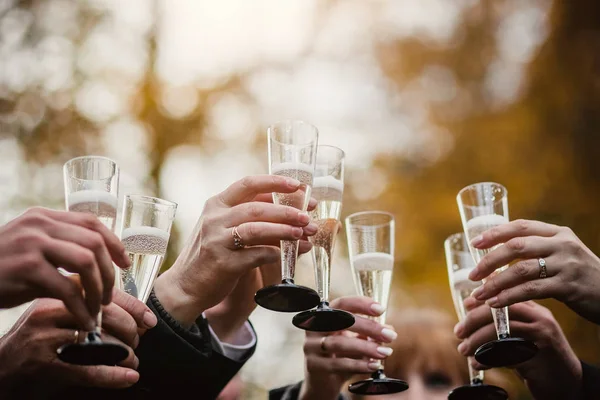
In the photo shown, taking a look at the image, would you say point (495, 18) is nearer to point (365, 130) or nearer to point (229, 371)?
point (365, 130)

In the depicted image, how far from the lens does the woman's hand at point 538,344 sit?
9.70 feet

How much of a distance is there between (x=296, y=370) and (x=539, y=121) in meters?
5.94

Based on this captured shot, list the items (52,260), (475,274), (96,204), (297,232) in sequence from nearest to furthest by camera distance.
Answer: (52,260), (96,204), (297,232), (475,274)

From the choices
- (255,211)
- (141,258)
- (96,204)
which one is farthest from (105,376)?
(255,211)

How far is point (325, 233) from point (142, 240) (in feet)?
2.48

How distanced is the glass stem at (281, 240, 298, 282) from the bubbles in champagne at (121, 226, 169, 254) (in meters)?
0.47

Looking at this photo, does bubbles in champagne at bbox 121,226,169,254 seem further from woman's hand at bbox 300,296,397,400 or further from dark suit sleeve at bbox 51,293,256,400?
woman's hand at bbox 300,296,397,400

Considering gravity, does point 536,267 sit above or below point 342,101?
below

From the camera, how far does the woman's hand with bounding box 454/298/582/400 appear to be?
116 inches

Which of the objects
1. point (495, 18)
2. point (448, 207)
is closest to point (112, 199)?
point (448, 207)

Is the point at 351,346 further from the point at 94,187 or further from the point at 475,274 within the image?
the point at 94,187

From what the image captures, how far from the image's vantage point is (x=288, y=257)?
253 centimetres

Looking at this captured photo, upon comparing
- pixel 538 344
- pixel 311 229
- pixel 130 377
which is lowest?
pixel 130 377

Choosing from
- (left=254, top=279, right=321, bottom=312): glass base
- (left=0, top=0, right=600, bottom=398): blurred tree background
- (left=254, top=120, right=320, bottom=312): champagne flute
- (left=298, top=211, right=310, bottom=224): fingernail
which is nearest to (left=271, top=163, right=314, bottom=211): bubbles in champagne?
(left=254, top=120, right=320, bottom=312): champagne flute
